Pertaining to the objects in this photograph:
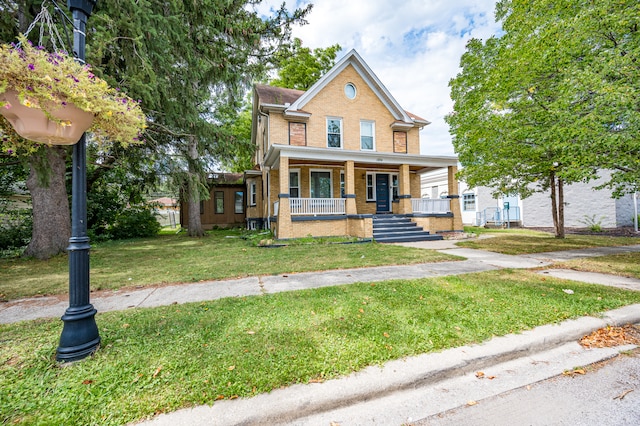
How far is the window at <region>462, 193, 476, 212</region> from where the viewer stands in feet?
73.2

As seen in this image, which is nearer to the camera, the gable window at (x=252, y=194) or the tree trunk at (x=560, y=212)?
the tree trunk at (x=560, y=212)

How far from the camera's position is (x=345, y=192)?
12367 mm

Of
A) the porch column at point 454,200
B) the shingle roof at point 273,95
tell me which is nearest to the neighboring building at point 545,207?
the porch column at point 454,200

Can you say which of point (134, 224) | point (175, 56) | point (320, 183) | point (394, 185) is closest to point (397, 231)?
point (394, 185)

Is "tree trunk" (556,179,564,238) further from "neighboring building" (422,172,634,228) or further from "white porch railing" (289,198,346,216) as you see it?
"white porch railing" (289,198,346,216)

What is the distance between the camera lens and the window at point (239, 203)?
21.5 metres

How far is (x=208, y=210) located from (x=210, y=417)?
20.5m

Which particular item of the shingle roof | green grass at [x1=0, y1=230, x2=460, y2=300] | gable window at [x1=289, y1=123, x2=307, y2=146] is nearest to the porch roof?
gable window at [x1=289, y1=123, x2=307, y2=146]

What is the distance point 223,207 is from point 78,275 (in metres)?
19.3

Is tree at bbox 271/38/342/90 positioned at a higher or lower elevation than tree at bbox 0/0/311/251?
higher

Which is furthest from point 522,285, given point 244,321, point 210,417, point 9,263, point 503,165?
point 9,263

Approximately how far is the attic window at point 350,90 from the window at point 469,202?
14259mm

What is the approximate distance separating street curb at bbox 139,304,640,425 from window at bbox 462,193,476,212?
71.1ft

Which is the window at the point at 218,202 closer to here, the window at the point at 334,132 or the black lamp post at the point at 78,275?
the window at the point at 334,132
